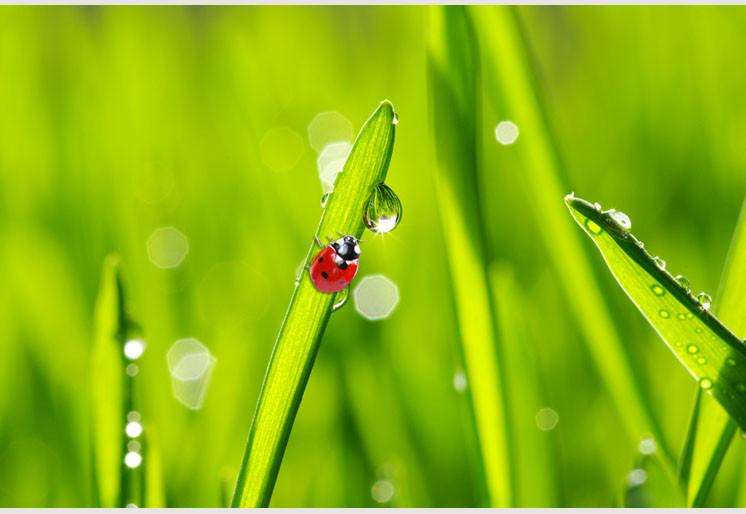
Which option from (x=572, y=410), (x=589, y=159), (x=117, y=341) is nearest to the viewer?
(x=117, y=341)

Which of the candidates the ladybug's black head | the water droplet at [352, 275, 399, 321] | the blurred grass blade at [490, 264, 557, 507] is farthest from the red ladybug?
the water droplet at [352, 275, 399, 321]

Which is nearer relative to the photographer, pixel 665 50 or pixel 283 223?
pixel 283 223

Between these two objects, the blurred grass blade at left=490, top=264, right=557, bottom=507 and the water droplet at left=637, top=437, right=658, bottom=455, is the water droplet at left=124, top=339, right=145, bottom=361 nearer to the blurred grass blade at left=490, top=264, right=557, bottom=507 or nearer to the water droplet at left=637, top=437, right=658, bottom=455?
the blurred grass blade at left=490, top=264, right=557, bottom=507

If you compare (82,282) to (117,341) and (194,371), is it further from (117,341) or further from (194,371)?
(117,341)

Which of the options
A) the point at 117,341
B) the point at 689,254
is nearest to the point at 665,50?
the point at 689,254

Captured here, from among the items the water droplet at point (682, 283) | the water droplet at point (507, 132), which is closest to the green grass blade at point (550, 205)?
the water droplet at point (507, 132)

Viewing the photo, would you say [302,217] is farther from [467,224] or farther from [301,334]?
[301,334]
